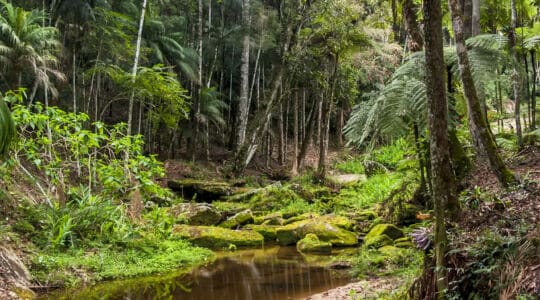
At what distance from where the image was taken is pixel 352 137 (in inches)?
313

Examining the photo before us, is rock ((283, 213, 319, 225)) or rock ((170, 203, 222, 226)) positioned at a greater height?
rock ((170, 203, 222, 226))

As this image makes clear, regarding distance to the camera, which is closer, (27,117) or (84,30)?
(27,117)

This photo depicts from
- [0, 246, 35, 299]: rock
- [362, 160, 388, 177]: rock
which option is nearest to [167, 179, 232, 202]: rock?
[362, 160, 388, 177]: rock

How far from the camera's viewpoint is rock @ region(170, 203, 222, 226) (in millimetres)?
11906

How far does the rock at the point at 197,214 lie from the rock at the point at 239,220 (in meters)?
0.30

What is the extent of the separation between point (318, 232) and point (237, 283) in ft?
11.5

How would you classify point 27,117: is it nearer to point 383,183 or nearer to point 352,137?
point 352,137

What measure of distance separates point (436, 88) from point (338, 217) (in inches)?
305

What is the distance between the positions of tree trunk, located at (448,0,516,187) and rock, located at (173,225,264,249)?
639 cm

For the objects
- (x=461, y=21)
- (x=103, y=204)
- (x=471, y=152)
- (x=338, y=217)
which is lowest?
(x=338, y=217)

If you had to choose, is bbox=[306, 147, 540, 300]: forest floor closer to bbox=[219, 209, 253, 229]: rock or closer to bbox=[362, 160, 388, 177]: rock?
bbox=[219, 209, 253, 229]: rock

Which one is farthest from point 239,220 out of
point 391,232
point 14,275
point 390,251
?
point 14,275

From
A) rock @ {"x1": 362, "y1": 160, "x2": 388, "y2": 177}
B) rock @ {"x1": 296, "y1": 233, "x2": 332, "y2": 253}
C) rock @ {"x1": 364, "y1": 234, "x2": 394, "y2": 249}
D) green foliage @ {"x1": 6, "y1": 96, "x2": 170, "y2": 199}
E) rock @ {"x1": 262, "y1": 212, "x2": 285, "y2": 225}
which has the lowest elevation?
rock @ {"x1": 296, "y1": 233, "x2": 332, "y2": 253}

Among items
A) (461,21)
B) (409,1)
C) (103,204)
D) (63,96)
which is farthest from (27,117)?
(63,96)
